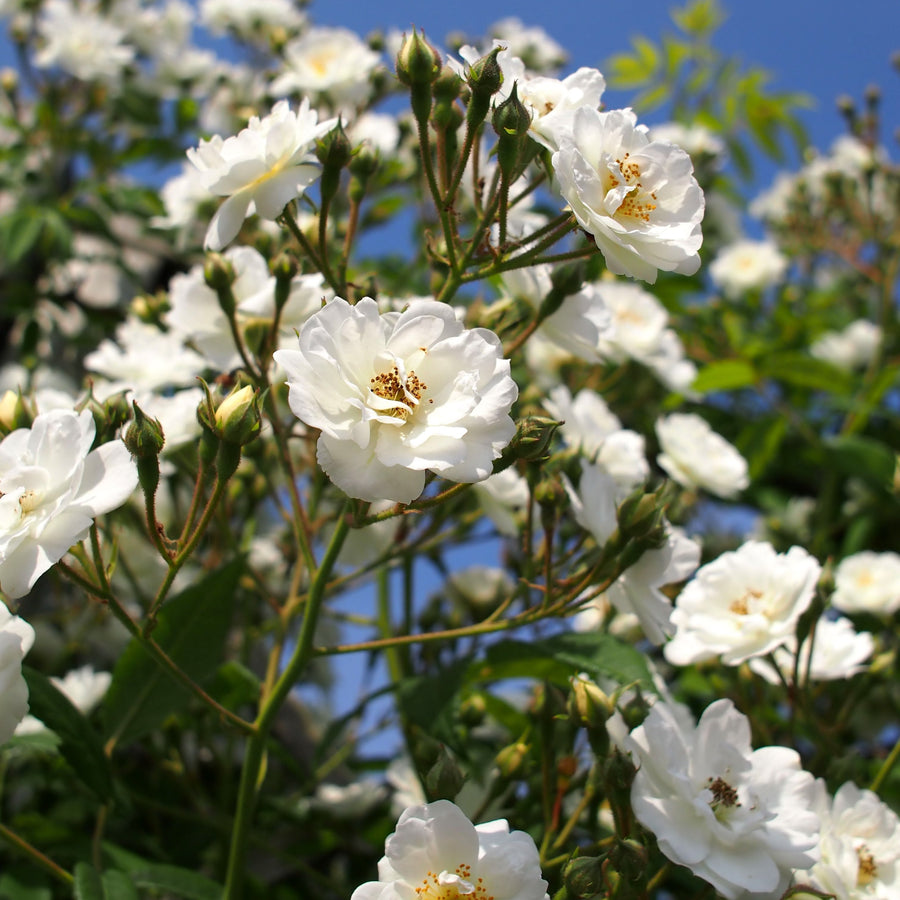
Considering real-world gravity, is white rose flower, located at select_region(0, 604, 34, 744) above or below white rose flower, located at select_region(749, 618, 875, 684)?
above

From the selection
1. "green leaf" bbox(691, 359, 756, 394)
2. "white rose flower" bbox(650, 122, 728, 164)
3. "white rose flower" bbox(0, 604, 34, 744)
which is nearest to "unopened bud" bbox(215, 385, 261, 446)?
"white rose flower" bbox(0, 604, 34, 744)

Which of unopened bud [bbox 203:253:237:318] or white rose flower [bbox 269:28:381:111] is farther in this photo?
white rose flower [bbox 269:28:381:111]

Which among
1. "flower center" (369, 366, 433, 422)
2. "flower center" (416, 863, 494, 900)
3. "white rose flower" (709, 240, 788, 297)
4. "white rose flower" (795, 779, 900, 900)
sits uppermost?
"flower center" (369, 366, 433, 422)

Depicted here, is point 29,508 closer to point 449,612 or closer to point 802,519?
point 449,612

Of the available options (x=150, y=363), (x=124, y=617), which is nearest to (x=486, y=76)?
(x=124, y=617)

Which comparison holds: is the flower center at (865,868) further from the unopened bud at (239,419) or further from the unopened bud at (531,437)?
the unopened bud at (239,419)

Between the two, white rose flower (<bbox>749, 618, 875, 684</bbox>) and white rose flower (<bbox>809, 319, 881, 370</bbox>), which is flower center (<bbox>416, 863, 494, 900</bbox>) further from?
white rose flower (<bbox>809, 319, 881, 370</bbox>)
